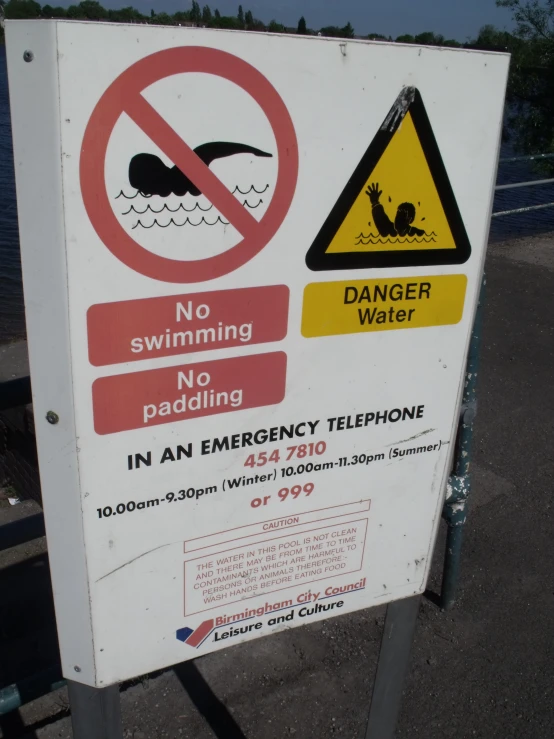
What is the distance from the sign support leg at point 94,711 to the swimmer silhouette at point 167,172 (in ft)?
3.95

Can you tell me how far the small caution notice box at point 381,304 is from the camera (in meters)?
1.69

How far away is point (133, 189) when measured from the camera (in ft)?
4.55

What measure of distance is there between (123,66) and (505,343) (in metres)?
5.26

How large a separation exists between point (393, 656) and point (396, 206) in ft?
4.31

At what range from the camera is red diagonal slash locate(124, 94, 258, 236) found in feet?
4.42

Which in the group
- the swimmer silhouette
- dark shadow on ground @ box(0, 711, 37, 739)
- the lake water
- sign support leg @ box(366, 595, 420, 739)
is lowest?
the lake water

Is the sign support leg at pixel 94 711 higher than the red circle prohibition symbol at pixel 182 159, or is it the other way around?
the red circle prohibition symbol at pixel 182 159

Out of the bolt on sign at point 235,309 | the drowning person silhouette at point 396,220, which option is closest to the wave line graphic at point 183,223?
the bolt on sign at point 235,309

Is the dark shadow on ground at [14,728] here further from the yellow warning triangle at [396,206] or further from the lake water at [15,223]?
the lake water at [15,223]

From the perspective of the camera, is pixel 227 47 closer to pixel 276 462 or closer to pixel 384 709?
pixel 276 462

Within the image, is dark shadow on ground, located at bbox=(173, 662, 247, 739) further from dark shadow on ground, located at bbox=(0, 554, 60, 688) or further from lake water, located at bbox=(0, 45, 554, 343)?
lake water, located at bbox=(0, 45, 554, 343)

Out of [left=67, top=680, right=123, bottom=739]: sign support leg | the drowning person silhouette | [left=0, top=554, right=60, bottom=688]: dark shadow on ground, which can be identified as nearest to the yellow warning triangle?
the drowning person silhouette

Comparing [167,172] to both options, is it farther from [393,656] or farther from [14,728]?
[14,728]

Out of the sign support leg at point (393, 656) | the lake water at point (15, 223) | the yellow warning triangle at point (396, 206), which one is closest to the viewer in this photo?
the yellow warning triangle at point (396, 206)
